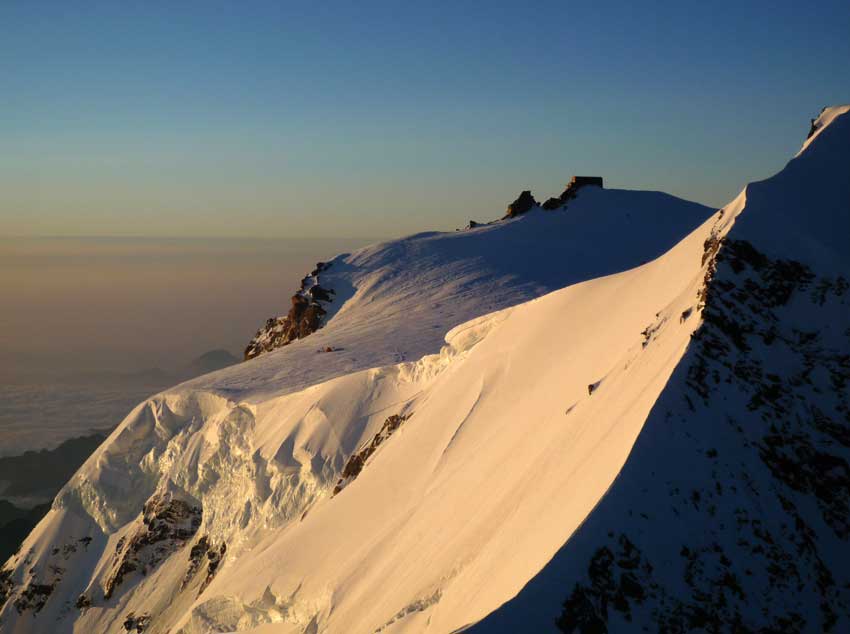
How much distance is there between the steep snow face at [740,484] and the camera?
1327 cm

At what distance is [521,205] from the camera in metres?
67.8

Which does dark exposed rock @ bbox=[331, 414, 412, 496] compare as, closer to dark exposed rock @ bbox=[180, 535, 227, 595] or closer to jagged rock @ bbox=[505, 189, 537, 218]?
dark exposed rock @ bbox=[180, 535, 227, 595]

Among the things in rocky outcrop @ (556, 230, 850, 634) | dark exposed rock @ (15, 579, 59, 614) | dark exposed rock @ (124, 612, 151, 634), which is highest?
rocky outcrop @ (556, 230, 850, 634)

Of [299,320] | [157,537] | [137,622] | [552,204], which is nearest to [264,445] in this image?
[157,537]

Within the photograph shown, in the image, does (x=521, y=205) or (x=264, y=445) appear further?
(x=521, y=205)

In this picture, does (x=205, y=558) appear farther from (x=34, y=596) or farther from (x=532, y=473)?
(x=532, y=473)

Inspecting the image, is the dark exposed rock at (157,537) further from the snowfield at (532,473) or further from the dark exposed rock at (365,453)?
the dark exposed rock at (365,453)

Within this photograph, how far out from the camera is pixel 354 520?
85.6 feet

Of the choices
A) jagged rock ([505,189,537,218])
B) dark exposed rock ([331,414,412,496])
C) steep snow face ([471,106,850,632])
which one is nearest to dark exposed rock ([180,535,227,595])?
dark exposed rock ([331,414,412,496])

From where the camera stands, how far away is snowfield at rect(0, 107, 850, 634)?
45.8 feet

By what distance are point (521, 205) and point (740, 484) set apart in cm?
5438

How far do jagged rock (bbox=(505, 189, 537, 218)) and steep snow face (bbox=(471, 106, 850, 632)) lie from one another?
1900 inches

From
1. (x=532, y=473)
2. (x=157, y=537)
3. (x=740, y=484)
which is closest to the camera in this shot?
(x=740, y=484)

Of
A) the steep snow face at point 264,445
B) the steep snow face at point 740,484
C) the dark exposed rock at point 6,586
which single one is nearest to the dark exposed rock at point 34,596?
the steep snow face at point 264,445
